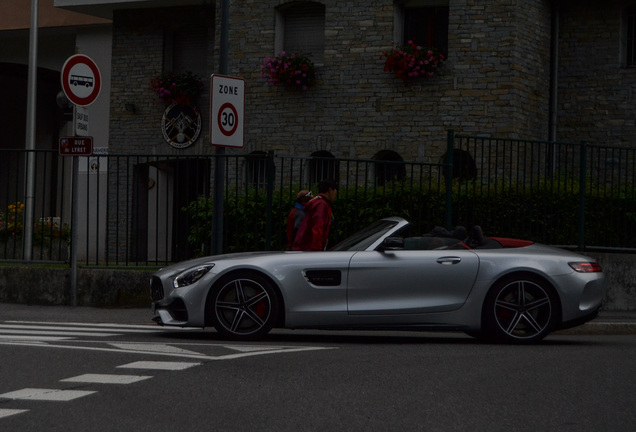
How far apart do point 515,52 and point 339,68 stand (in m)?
3.73

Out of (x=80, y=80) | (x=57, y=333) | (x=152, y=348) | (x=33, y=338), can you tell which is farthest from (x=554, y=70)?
(x=152, y=348)

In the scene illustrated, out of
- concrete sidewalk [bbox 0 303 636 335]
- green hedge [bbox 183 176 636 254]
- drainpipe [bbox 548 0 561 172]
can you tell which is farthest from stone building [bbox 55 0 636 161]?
concrete sidewalk [bbox 0 303 636 335]

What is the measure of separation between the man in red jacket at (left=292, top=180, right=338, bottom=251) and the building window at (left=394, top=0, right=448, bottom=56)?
11.3 meters

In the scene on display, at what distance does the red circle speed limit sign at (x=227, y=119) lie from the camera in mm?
14180

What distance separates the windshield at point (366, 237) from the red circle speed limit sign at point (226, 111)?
3022 mm

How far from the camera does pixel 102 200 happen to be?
26453 millimetres

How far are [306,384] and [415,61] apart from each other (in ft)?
54.9

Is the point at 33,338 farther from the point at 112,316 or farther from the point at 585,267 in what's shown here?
the point at 585,267

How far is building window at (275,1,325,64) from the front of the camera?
25.3 metres

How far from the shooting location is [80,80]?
1478cm

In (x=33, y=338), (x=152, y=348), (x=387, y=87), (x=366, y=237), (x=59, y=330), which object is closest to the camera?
(x=152, y=348)

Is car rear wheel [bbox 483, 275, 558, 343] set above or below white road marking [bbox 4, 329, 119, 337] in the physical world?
above

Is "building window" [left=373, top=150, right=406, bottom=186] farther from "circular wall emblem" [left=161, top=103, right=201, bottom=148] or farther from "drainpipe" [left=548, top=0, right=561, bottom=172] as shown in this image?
"circular wall emblem" [left=161, top=103, right=201, bottom=148]

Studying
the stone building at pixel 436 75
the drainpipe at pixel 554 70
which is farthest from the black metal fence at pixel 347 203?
the drainpipe at pixel 554 70
